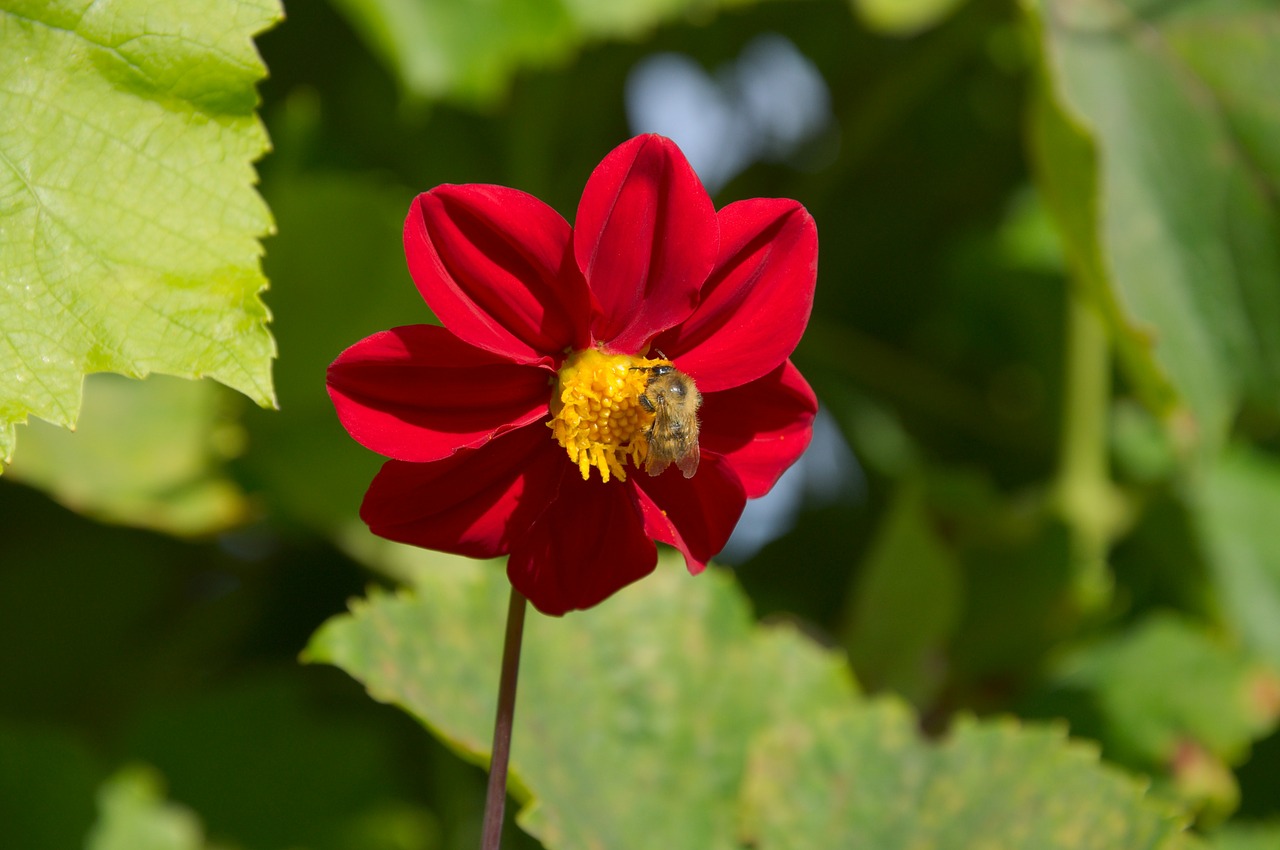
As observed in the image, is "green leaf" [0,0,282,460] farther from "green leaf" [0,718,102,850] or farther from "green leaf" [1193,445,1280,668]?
"green leaf" [1193,445,1280,668]

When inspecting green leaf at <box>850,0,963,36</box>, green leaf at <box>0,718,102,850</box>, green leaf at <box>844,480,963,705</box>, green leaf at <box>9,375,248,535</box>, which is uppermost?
green leaf at <box>850,0,963,36</box>

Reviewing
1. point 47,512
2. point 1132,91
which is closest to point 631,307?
point 1132,91

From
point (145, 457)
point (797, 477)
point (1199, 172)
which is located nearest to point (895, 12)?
point (1199, 172)

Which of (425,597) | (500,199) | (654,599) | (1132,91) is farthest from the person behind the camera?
(1132,91)

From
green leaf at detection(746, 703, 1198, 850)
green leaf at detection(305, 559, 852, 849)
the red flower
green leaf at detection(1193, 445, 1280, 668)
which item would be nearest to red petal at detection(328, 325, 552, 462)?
the red flower

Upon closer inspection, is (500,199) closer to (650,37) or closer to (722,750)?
(722,750)

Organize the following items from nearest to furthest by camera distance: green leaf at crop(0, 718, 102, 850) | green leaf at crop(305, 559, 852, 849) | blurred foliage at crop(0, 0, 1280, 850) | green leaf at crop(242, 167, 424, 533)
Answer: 1. blurred foliage at crop(0, 0, 1280, 850)
2. green leaf at crop(305, 559, 852, 849)
3. green leaf at crop(0, 718, 102, 850)
4. green leaf at crop(242, 167, 424, 533)

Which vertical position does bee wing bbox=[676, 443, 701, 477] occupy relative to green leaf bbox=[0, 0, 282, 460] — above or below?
below

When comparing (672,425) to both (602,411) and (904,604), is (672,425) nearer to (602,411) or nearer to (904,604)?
(602,411)
